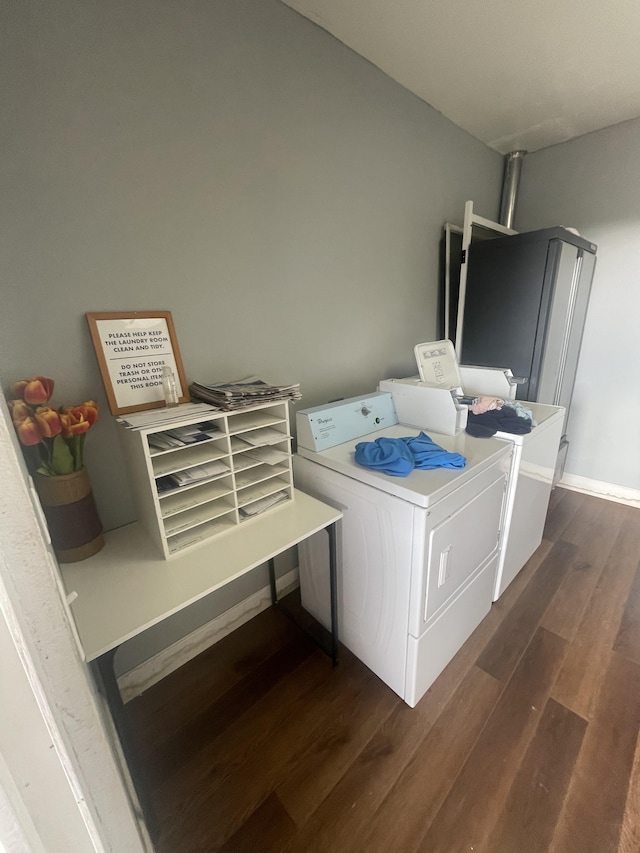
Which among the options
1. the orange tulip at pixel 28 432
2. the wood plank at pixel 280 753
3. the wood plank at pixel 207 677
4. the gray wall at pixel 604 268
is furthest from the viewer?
the gray wall at pixel 604 268

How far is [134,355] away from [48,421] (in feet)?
1.19

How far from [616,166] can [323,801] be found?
11.9 feet

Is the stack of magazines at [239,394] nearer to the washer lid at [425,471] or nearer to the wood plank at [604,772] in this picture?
the washer lid at [425,471]

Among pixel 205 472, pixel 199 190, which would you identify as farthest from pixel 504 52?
pixel 205 472

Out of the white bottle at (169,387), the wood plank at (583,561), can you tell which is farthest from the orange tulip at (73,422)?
the wood plank at (583,561)

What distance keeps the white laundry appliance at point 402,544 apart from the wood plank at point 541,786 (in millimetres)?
351

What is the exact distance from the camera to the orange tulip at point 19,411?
863mm

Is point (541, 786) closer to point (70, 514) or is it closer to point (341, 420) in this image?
point (341, 420)

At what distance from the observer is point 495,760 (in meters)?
1.16

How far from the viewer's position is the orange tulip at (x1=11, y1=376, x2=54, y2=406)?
887 millimetres

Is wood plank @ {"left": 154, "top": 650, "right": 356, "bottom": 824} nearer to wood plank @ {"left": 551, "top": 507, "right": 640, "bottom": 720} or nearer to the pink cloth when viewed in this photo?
wood plank @ {"left": 551, "top": 507, "right": 640, "bottom": 720}

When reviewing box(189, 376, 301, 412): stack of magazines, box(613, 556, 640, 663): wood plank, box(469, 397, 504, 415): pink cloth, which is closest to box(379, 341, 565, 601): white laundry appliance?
box(469, 397, 504, 415): pink cloth

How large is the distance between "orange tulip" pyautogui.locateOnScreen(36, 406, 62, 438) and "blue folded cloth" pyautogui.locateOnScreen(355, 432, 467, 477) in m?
0.90

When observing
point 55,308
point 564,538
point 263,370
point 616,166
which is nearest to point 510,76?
point 616,166
